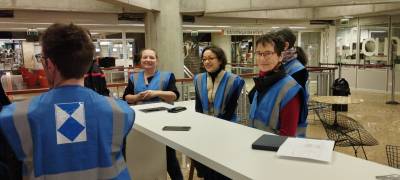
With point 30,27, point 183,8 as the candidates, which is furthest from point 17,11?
point 183,8

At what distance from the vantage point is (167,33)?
24.4 ft

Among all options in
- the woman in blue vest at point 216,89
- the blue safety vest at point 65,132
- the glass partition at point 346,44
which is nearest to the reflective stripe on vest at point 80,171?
the blue safety vest at point 65,132

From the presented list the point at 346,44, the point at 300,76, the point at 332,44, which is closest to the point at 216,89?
the point at 300,76

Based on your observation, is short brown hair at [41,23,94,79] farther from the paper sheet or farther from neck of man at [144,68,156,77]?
neck of man at [144,68,156,77]

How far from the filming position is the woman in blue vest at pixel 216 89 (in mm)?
2889

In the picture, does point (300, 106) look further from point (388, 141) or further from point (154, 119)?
point (388, 141)

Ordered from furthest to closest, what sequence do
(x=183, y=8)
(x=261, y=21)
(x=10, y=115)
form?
(x=261, y=21)
(x=183, y=8)
(x=10, y=115)

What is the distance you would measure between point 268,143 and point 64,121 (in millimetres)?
929

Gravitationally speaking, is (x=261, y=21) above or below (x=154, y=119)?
above

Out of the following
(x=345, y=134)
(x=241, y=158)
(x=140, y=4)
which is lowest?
(x=345, y=134)

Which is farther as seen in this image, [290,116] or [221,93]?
[221,93]

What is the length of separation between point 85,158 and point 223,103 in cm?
167

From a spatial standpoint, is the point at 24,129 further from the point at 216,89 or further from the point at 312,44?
the point at 312,44

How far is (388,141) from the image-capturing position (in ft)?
18.6
